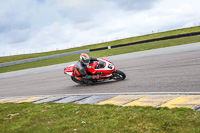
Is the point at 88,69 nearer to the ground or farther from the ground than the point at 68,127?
farther from the ground

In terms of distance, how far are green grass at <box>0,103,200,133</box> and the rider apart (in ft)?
13.3

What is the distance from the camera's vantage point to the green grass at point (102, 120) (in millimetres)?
4191

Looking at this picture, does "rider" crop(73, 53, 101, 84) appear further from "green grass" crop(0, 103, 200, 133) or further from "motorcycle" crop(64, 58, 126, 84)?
"green grass" crop(0, 103, 200, 133)

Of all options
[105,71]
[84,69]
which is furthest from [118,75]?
[84,69]

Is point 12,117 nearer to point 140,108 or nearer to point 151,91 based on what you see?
point 140,108

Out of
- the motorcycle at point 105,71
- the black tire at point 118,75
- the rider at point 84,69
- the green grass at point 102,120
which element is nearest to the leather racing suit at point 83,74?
the rider at point 84,69

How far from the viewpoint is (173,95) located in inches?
254

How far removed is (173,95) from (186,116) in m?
2.01

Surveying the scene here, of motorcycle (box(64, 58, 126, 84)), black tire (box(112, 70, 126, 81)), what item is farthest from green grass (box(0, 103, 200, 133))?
black tire (box(112, 70, 126, 81))

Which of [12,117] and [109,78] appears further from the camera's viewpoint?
[109,78]

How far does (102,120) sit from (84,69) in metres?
5.91

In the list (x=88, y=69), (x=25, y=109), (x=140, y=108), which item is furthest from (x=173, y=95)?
(x=88, y=69)

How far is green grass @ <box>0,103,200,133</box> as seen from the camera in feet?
13.8

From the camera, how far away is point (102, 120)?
4.95 meters
